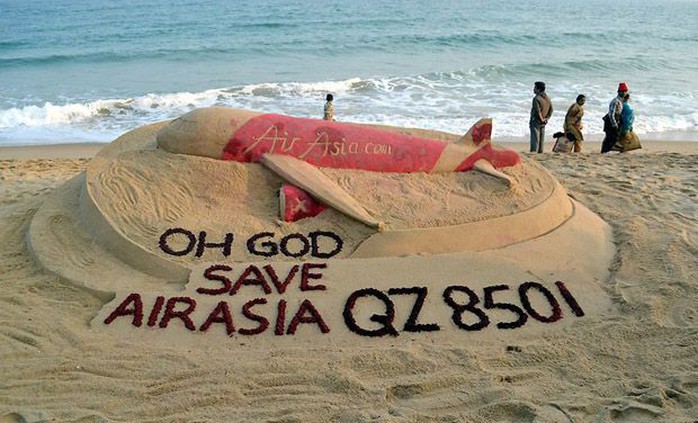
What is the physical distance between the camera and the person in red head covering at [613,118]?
10.5m

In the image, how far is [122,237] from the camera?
19.1 ft

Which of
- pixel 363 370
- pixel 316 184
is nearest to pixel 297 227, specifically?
pixel 316 184

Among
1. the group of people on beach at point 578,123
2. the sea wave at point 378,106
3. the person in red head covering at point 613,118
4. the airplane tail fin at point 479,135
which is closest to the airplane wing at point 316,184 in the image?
the airplane tail fin at point 479,135

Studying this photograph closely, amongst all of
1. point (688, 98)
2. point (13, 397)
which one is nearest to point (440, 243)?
point (13, 397)

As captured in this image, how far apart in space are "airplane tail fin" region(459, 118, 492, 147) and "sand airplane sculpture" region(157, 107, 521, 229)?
0.04 ft

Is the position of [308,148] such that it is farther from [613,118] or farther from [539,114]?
[613,118]

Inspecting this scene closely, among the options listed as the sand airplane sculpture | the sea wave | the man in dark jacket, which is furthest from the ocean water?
the sand airplane sculpture

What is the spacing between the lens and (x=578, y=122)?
1105 centimetres

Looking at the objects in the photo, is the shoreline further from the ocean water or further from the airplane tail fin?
the airplane tail fin

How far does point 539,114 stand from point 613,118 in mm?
1241

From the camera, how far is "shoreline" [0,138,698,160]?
12305 mm

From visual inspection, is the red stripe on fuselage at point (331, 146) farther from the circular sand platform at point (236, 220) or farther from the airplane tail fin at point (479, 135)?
the airplane tail fin at point (479, 135)

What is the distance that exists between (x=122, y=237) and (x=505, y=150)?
13.9 feet

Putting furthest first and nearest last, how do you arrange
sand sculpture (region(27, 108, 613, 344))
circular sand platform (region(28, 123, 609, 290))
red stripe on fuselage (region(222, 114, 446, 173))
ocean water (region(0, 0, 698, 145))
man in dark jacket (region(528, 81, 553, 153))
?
ocean water (region(0, 0, 698, 145)) → man in dark jacket (region(528, 81, 553, 153)) → red stripe on fuselage (region(222, 114, 446, 173)) → circular sand platform (region(28, 123, 609, 290)) → sand sculpture (region(27, 108, 613, 344))
